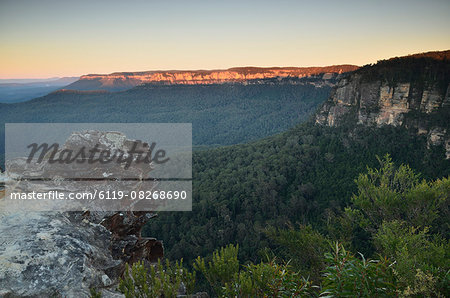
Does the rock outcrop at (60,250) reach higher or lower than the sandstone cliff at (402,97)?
lower

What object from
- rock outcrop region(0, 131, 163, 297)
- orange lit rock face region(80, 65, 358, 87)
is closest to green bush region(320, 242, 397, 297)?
rock outcrop region(0, 131, 163, 297)

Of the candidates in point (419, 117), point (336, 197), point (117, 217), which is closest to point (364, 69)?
point (419, 117)

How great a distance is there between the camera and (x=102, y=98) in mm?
165625

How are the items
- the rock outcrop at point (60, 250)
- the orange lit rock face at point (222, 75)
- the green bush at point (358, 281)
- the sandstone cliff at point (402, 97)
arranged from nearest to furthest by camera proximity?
the green bush at point (358, 281) < the rock outcrop at point (60, 250) < the sandstone cliff at point (402, 97) < the orange lit rock face at point (222, 75)

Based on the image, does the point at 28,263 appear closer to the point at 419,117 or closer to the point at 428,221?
the point at 428,221

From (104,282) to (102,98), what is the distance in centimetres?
17950

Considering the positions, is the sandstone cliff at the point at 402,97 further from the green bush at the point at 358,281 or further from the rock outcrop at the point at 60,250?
the rock outcrop at the point at 60,250

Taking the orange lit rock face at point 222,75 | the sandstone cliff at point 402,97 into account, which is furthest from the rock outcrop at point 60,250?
the orange lit rock face at point 222,75

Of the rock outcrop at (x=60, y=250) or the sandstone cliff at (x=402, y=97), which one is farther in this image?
the sandstone cliff at (x=402, y=97)

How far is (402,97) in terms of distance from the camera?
41906 millimetres

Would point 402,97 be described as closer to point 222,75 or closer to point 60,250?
point 60,250

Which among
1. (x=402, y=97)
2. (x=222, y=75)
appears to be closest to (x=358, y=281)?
(x=402, y=97)

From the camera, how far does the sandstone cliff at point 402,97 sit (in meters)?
36.7

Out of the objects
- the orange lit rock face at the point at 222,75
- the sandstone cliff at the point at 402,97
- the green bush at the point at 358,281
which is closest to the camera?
the green bush at the point at 358,281
